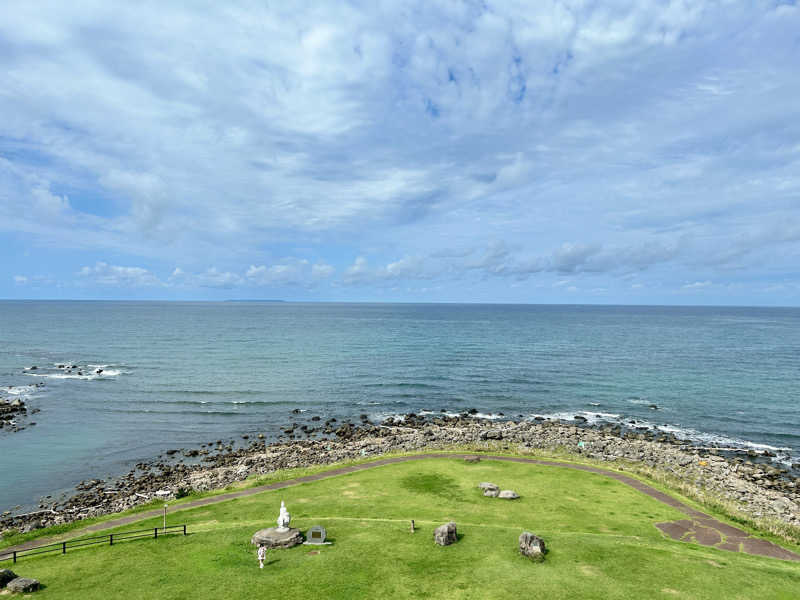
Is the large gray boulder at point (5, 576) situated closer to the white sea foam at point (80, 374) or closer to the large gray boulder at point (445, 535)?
the large gray boulder at point (445, 535)

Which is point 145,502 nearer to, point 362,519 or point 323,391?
point 362,519

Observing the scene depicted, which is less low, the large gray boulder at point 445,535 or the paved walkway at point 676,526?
the large gray boulder at point 445,535

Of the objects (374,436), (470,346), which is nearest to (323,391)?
(374,436)

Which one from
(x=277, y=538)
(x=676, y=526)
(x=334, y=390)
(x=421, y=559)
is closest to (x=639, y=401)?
(x=676, y=526)

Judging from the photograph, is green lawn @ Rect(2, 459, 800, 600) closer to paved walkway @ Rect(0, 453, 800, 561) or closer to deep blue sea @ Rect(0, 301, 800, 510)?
paved walkway @ Rect(0, 453, 800, 561)

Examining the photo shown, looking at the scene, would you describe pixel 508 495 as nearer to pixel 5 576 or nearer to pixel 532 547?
pixel 532 547

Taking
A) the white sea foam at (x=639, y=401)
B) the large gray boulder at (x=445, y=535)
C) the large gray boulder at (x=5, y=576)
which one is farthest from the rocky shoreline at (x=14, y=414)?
the white sea foam at (x=639, y=401)
